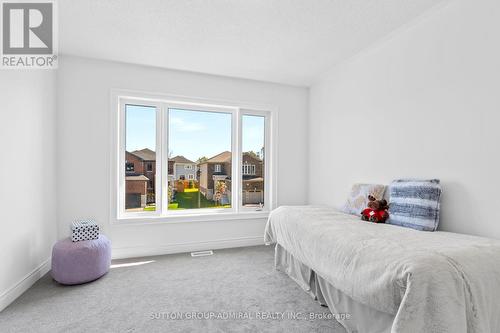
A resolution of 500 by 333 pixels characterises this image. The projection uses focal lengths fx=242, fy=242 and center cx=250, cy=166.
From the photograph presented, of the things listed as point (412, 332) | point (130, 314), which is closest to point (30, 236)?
point (130, 314)

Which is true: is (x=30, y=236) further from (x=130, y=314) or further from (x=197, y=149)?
(x=197, y=149)

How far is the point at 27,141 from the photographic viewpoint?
2291 mm

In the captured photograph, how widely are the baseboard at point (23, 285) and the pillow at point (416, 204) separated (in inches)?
130

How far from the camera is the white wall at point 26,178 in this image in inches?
78.5

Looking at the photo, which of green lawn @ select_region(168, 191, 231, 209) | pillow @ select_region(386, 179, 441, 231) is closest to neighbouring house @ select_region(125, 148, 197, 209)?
green lawn @ select_region(168, 191, 231, 209)

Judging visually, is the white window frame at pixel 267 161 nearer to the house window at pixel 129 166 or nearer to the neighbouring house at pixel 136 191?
the neighbouring house at pixel 136 191

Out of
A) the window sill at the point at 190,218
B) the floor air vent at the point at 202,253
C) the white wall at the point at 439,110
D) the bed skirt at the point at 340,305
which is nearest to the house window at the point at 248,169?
the window sill at the point at 190,218

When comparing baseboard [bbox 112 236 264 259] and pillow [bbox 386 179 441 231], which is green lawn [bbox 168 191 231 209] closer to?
baseboard [bbox 112 236 264 259]

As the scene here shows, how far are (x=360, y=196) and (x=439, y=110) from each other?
3.47 feet

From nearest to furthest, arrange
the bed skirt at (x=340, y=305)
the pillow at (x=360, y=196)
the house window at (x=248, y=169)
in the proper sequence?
the bed skirt at (x=340, y=305)
the pillow at (x=360, y=196)
the house window at (x=248, y=169)

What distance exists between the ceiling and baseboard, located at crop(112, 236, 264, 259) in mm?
2386

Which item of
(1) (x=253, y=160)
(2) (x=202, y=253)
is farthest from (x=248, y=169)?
(2) (x=202, y=253)

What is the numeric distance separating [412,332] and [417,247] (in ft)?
1.60

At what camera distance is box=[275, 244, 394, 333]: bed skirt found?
4.81 ft
